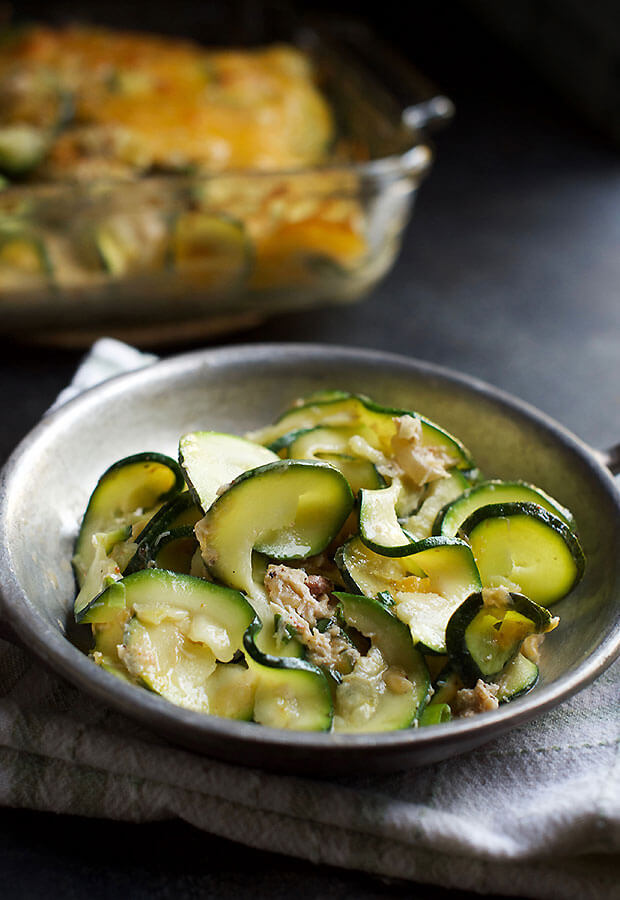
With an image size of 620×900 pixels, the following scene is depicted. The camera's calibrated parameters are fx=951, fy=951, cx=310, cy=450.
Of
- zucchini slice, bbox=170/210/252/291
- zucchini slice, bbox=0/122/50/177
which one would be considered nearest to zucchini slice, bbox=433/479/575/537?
zucchini slice, bbox=170/210/252/291

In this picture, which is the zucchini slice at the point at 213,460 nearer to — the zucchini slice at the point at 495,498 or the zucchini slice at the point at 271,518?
the zucchini slice at the point at 271,518

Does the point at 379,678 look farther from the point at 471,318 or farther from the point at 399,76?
the point at 399,76

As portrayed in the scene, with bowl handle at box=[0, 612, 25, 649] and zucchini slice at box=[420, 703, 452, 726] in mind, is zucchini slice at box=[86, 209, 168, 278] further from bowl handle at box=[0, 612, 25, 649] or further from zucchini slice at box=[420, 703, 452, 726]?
zucchini slice at box=[420, 703, 452, 726]

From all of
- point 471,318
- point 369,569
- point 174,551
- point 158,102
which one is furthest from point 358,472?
point 158,102

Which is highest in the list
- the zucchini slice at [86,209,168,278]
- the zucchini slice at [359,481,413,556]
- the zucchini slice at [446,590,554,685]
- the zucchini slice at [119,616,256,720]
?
the zucchini slice at [446,590,554,685]

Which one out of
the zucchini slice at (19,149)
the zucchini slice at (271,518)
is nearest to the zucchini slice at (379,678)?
the zucchini slice at (271,518)

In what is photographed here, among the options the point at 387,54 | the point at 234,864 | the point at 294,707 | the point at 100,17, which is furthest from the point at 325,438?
the point at 100,17

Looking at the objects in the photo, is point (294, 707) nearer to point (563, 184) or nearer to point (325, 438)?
point (325, 438)

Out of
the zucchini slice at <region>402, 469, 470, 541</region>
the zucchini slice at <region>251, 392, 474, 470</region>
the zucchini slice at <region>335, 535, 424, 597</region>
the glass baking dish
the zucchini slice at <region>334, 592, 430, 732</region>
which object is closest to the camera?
the zucchini slice at <region>334, 592, 430, 732</region>
